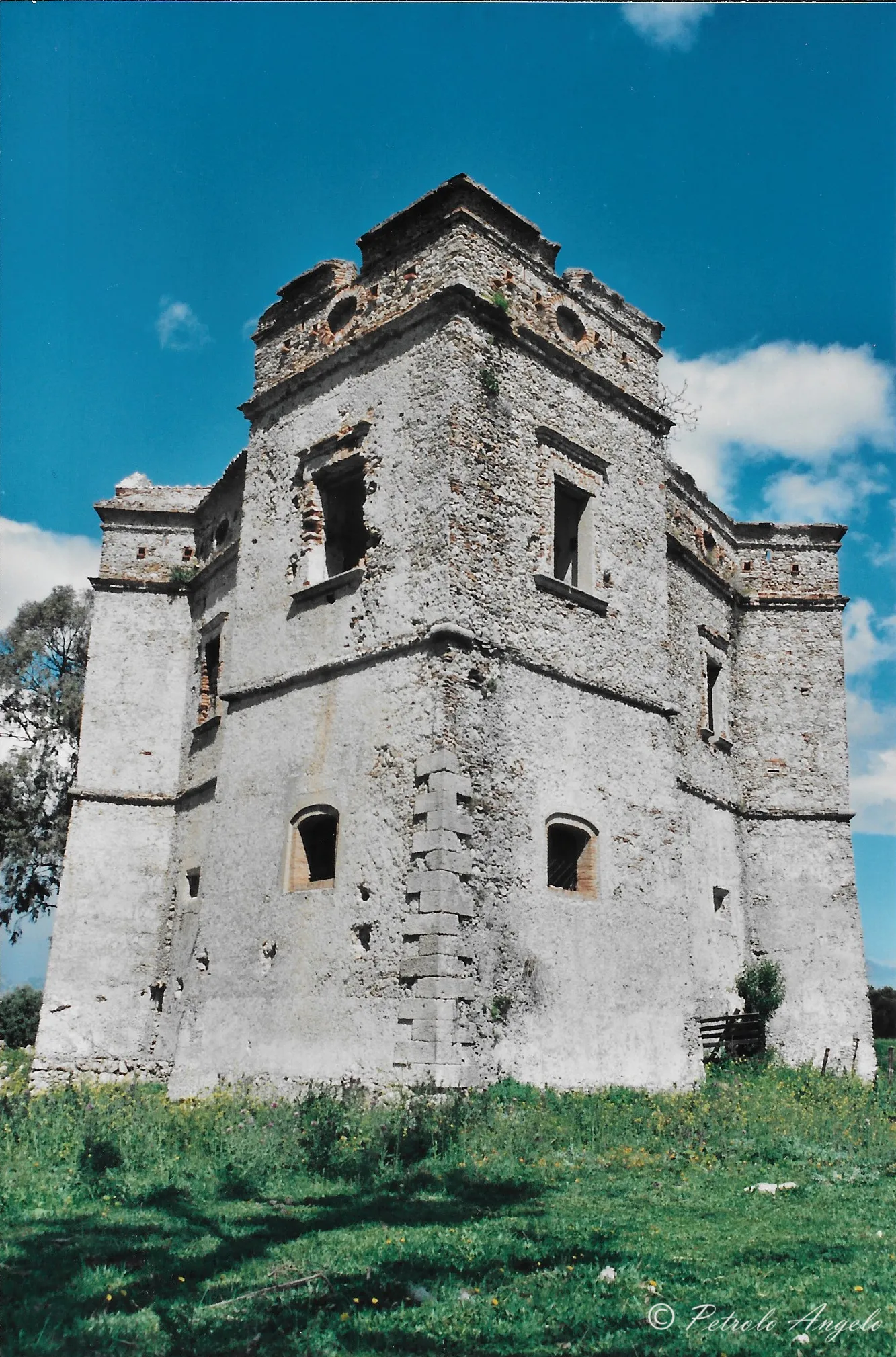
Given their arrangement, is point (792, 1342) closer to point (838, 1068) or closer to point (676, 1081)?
point (676, 1081)

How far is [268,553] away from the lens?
47.0 feet

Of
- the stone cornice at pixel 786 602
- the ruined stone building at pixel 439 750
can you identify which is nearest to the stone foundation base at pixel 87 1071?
the ruined stone building at pixel 439 750

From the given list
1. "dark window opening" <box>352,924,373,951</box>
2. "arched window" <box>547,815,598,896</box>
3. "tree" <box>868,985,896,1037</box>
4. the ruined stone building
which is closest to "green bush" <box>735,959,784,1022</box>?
the ruined stone building

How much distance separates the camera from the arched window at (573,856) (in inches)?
486

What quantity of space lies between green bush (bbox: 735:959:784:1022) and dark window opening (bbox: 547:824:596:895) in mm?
5897

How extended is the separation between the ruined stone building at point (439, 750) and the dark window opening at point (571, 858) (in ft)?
0.14

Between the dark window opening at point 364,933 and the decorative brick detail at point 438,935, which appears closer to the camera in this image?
the decorative brick detail at point 438,935

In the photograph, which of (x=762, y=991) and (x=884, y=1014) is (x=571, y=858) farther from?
(x=884, y=1014)

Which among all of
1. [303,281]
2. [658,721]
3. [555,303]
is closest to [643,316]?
[555,303]

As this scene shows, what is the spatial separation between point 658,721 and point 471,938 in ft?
15.3

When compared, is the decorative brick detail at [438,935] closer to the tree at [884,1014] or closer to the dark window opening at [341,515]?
the dark window opening at [341,515]

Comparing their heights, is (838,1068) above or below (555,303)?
below

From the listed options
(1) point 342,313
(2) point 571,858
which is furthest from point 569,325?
(2) point 571,858

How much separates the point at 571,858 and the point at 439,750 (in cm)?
264
